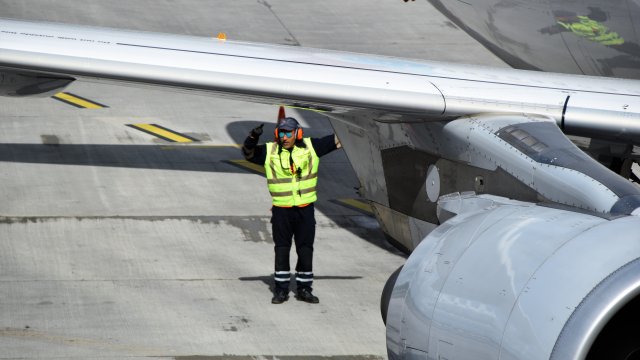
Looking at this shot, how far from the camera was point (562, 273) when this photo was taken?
5.93 metres

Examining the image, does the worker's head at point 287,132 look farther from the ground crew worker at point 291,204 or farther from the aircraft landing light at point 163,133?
the aircraft landing light at point 163,133

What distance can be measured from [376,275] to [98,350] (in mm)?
3451

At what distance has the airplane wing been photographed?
5.95 metres

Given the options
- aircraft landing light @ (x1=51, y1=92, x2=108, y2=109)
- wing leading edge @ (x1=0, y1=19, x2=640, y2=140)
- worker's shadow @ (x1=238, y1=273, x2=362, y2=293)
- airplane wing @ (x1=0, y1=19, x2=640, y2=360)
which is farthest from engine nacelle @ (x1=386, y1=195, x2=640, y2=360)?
aircraft landing light @ (x1=51, y1=92, x2=108, y2=109)

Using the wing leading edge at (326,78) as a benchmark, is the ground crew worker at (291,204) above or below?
below

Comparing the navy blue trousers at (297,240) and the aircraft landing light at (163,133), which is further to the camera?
the aircraft landing light at (163,133)

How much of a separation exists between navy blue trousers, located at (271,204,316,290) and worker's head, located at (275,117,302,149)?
0.64 meters

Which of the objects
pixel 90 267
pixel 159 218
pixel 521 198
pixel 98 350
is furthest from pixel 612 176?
pixel 159 218

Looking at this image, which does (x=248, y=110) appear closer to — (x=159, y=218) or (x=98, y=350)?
(x=159, y=218)

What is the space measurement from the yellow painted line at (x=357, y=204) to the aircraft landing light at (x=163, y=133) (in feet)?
10.4

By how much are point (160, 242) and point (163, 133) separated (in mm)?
4660

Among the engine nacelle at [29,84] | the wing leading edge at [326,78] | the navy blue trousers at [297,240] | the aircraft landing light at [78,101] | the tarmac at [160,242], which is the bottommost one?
the aircraft landing light at [78,101]

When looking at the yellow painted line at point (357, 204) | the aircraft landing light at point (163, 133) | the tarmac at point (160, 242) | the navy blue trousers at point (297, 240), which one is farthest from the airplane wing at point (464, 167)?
the aircraft landing light at point (163, 133)

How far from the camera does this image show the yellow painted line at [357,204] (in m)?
14.6
